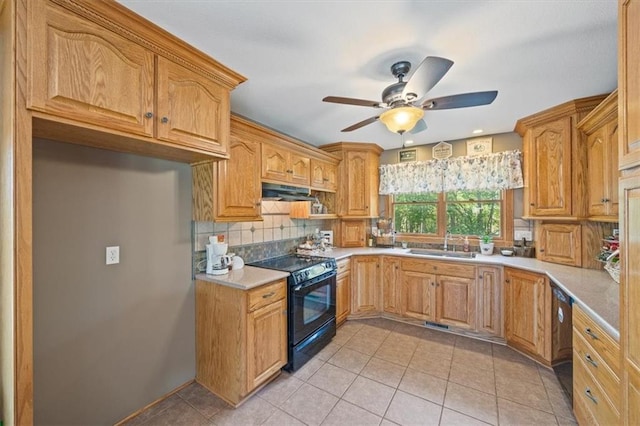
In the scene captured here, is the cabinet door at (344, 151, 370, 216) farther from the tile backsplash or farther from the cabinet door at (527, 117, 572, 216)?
the cabinet door at (527, 117, 572, 216)

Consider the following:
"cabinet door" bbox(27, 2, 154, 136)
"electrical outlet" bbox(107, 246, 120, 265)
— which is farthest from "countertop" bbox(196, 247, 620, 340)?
"cabinet door" bbox(27, 2, 154, 136)

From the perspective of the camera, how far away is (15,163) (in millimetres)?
1009

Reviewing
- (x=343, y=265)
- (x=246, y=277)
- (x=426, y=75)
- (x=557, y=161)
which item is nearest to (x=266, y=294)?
(x=246, y=277)

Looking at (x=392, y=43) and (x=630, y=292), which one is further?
(x=392, y=43)

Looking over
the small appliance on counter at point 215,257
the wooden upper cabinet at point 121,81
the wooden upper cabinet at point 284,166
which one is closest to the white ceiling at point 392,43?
the wooden upper cabinet at point 121,81

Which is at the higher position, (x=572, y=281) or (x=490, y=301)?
(x=572, y=281)

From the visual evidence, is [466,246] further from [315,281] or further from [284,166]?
[284,166]

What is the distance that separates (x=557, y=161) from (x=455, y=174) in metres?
1.05

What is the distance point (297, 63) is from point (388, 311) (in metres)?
2.96

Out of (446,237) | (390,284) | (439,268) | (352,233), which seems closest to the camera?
(439,268)

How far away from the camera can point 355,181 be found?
3.70 metres

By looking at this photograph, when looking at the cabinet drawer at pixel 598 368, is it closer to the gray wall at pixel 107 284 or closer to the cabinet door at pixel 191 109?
the cabinet door at pixel 191 109

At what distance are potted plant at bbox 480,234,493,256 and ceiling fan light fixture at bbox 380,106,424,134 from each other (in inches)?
85.5

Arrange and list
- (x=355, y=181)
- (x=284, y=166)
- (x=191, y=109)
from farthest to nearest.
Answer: (x=355, y=181) < (x=284, y=166) < (x=191, y=109)
